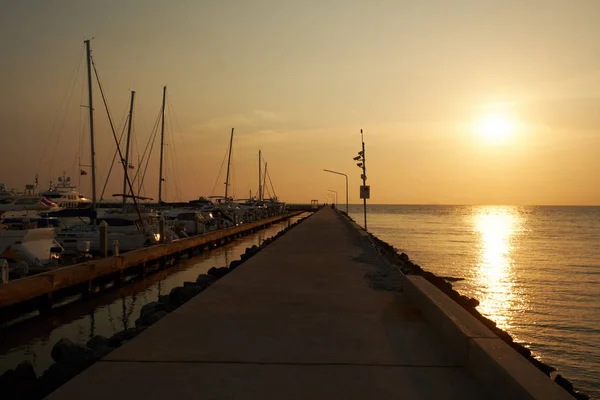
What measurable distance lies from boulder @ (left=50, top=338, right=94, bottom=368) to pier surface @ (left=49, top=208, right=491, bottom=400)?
2.96 ft

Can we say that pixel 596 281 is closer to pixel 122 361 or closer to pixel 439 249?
pixel 439 249

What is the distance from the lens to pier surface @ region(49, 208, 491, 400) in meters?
4.69

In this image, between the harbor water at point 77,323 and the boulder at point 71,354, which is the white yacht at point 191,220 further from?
the boulder at point 71,354

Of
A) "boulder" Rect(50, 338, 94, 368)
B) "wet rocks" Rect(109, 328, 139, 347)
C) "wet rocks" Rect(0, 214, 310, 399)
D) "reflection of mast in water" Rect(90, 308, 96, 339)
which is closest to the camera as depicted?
"wet rocks" Rect(0, 214, 310, 399)

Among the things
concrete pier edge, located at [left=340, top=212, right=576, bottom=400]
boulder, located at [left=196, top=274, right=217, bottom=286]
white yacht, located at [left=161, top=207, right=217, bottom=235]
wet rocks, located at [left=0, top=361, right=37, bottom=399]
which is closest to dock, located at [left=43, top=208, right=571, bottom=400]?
concrete pier edge, located at [left=340, top=212, right=576, bottom=400]

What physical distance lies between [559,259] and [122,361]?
1270 inches

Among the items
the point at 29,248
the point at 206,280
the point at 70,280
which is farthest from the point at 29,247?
the point at 206,280

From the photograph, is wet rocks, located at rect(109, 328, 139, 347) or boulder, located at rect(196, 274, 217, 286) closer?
wet rocks, located at rect(109, 328, 139, 347)

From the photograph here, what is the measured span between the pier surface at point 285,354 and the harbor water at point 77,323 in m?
3.01

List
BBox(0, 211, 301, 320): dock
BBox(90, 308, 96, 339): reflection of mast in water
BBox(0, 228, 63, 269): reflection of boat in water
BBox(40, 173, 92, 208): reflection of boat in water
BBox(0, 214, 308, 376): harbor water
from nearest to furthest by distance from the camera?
1. BBox(0, 214, 308, 376): harbor water
2. BBox(0, 211, 301, 320): dock
3. BBox(90, 308, 96, 339): reflection of mast in water
4. BBox(0, 228, 63, 269): reflection of boat in water
5. BBox(40, 173, 92, 208): reflection of boat in water

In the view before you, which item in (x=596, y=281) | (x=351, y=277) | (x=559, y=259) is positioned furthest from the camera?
(x=559, y=259)

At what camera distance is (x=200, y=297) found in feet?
30.2

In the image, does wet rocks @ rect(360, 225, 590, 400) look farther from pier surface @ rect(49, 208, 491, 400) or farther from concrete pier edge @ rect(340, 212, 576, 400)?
pier surface @ rect(49, 208, 491, 400)

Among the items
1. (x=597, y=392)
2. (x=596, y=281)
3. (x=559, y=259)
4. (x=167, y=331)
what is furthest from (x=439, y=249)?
(x=167, y=331)
